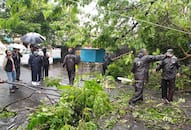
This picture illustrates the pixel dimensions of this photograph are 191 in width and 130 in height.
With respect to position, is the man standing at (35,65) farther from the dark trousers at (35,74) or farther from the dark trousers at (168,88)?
the dark trousers at (168,88)

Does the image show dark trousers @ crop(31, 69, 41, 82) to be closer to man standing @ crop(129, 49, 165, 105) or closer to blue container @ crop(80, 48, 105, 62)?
man standing @ crop(129, 49, 165, 105)

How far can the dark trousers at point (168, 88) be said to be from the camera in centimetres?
945

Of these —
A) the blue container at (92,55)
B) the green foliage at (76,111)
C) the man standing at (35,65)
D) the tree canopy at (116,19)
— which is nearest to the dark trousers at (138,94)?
the tree canopy at (116,19)

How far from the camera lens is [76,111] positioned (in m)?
4.29

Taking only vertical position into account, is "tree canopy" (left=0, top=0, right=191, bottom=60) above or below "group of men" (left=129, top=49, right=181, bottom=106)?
above

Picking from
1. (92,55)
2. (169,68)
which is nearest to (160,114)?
(169,68)

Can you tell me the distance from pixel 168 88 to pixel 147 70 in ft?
4.60

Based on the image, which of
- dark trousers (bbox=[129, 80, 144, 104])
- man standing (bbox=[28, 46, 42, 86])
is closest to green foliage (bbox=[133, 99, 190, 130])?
dark trousers (bbox=[129, 80, 144, 104])

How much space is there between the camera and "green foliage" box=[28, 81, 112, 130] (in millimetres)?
4027

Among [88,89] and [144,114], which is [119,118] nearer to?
[144,114]

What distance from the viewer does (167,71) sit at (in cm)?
930

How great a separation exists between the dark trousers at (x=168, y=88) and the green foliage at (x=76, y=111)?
5507 mm

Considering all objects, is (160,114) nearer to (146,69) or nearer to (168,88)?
(146,69)

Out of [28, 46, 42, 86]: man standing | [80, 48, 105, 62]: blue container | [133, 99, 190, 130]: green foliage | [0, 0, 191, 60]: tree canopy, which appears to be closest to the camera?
[133, 99, 190, 130]: green foliage
